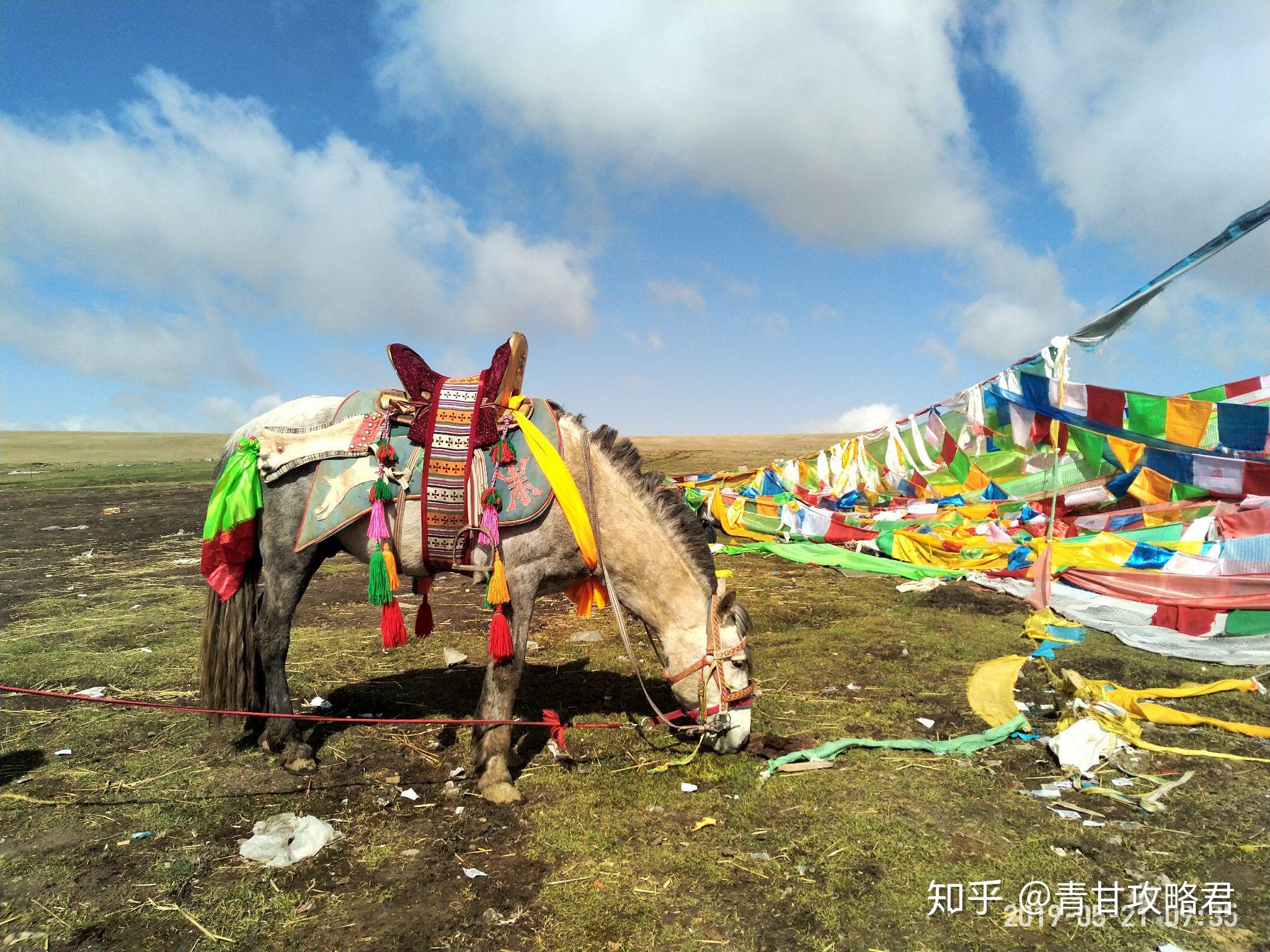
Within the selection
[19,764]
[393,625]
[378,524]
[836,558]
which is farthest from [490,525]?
[836,558]

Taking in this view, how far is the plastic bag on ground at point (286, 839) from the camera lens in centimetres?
355

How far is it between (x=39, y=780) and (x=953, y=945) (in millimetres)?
5710

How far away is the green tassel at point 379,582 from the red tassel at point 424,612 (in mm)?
530

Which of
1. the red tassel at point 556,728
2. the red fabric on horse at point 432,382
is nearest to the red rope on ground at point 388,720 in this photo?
the red tassel at point 556,728

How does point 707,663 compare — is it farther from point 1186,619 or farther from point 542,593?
point 1186,619

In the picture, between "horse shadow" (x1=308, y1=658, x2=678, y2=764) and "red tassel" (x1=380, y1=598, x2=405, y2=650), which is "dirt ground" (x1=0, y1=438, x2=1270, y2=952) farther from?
"red tassel" (x1=380, y1=598, x2=405, y2=650)

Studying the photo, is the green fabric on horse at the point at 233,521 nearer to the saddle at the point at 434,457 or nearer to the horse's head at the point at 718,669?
the saddle at the point at 434,457

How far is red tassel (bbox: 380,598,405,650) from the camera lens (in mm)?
4348

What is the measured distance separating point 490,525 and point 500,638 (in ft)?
2.47

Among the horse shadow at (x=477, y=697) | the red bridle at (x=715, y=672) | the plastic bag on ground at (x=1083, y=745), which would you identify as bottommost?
the horse shadow at (x=477, y=697)

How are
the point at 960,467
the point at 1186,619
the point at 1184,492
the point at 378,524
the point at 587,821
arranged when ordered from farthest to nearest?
the point at 960,467, the point at 1184,492, the point at 1186,619, the point at 378,524, the point at 587,821

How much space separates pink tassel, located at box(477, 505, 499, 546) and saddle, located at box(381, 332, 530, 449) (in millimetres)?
491

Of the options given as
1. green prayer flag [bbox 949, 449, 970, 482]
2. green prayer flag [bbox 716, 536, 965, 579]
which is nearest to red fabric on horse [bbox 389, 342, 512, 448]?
green prayer flag [bbox 716, 536, 965, 579]

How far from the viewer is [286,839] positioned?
12.1 feet
